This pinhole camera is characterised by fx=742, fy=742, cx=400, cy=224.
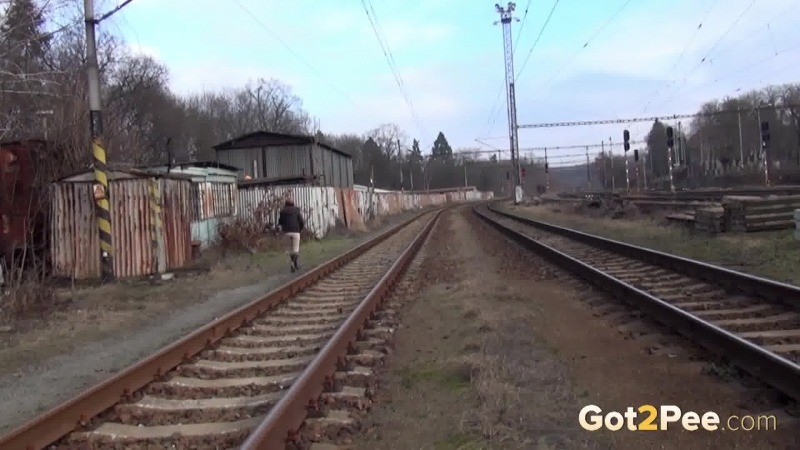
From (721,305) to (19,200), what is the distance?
14.5 m

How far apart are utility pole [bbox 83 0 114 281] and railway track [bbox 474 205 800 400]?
31.9 feet

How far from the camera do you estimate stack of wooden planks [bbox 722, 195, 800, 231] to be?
1877cm

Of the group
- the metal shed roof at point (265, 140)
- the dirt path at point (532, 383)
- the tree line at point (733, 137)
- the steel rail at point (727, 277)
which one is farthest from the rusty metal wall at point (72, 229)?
the tree line at point (733, 137)

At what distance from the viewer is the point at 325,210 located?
3419 centimetres

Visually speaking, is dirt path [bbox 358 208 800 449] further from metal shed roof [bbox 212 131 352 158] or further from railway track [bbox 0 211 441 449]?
metal shed roof [bbox 212 131 352 158]

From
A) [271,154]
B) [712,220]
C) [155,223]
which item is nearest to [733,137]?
[271,154]

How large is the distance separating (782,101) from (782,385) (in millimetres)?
103584

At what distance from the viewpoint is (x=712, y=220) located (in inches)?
772

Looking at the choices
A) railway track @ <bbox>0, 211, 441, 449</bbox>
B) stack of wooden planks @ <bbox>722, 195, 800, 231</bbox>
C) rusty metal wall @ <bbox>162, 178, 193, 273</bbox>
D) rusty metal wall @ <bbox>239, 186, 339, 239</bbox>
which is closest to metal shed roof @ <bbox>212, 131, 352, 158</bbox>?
rusty metal wall @ <bbox>239, 186, 339, 239</bbox>

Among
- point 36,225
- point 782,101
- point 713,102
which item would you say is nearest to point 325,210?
point 36,225

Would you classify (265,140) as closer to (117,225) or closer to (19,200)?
(19,200)

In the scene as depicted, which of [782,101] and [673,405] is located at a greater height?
[782,101]

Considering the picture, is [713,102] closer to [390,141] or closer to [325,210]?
[390,141]

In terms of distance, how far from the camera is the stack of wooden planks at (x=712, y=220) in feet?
63.6
